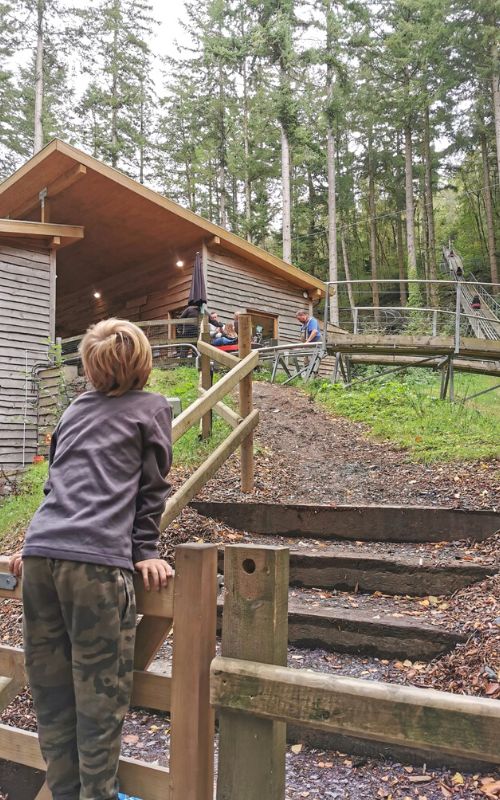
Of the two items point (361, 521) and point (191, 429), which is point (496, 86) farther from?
point (361, 521)

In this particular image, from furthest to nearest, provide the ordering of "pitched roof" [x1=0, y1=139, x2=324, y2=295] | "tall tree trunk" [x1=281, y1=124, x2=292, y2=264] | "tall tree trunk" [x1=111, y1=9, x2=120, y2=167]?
"tall tree trunk" [x1=111, y1=9, x2=120, y2=167] < "tall tree trunk" [x1=281, y1=124, x2=292, y2=264] < "pitched roof" [x1=0, y1=139, x2=324, y2=295]

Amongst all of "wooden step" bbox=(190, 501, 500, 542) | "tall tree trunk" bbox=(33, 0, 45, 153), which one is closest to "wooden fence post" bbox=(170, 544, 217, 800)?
"wooden step" bbox=(190, 501, 500, 542)

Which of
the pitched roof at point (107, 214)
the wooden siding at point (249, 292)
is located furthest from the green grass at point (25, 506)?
the wooden siding at point (249, 292)

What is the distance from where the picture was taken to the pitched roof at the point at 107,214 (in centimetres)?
1114

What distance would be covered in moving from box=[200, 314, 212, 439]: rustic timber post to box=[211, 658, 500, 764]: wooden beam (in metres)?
4.53

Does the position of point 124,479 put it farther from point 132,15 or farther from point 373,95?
point 132,15

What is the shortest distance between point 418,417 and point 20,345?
816 centimetres

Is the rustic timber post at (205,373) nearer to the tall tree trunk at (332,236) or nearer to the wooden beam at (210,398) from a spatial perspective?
the wooden beam at (210,398)

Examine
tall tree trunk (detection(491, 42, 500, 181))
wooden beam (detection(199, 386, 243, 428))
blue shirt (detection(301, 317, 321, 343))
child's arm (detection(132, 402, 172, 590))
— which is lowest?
child's arm (detection(132, 402, 172, 590))

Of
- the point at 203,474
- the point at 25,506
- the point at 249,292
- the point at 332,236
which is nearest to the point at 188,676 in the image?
the point at 203,474

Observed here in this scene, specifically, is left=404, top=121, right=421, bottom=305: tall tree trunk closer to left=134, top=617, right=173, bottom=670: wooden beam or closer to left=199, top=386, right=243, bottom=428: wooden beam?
left=199, top=386, right=243, bottom=428: wooden beam

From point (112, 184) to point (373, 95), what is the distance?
56.6ft

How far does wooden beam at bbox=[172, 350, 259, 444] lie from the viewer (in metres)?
3.92

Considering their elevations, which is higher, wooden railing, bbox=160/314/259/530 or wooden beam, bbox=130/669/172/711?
wooden railing, bbox=160/314/259/530
